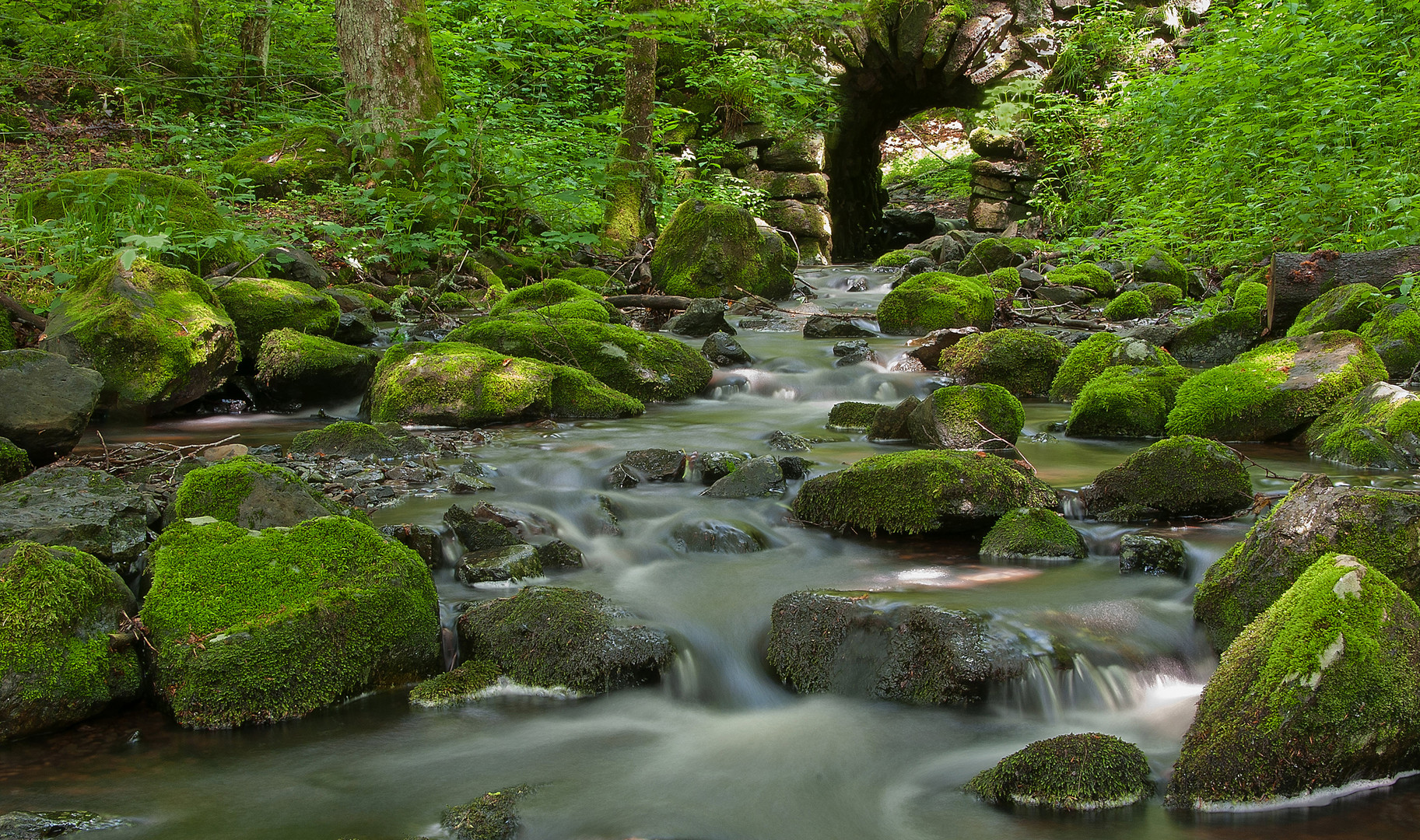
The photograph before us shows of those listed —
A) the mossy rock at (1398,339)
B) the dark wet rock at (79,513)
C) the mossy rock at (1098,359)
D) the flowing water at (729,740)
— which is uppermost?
the mossy rock at (1398,339)

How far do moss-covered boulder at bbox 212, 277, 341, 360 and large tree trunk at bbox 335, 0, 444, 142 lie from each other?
359 cm

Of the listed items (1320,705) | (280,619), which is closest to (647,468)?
(280,619)

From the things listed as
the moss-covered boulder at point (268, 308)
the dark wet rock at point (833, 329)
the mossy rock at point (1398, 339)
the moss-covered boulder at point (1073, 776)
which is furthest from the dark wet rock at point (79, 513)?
the mossy rock at point (1398, 339)

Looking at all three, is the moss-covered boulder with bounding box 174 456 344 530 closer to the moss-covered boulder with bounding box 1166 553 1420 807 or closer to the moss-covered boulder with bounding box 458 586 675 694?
the moss-covered boulder with bounding box 458 586 675 694

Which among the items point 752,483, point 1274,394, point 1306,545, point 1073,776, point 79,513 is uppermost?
point 1274,394

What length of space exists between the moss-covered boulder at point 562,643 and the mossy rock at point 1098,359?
16.0 ft

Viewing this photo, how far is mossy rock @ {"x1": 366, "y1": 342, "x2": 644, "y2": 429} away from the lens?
6531mm

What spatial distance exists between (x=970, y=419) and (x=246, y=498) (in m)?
3.91

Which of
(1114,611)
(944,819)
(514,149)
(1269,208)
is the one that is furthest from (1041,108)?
(944,819)

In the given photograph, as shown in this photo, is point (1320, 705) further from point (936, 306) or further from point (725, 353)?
point (936, 306)

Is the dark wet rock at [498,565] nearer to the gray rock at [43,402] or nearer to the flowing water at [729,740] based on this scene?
the flowing water at [729,740]

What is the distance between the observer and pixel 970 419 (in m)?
5.66

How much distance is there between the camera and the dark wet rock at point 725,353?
28.5 feet

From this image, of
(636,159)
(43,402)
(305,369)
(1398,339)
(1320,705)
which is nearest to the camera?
(1320,705)
